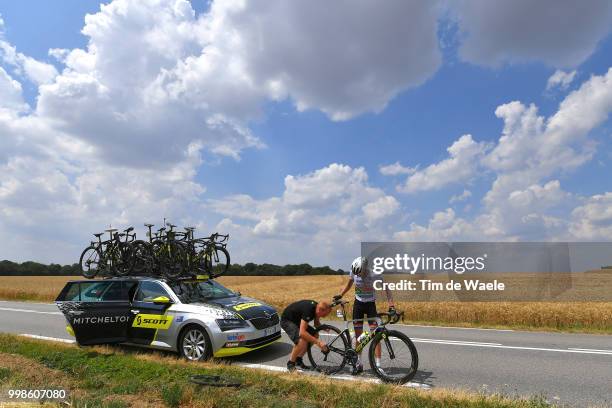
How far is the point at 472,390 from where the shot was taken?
6320 millimetres

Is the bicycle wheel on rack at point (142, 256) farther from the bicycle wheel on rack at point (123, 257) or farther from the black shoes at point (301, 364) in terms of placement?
the black shoes at point (301, 364)

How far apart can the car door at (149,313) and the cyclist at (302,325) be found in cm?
253

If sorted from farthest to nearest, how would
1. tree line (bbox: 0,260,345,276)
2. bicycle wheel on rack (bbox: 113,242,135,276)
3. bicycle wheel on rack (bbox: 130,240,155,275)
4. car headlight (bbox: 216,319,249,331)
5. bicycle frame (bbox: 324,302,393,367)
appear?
tree line (bbox: 0,260,345,276) → bicycle wheel on rack (bbox: 113,242,135,276) → bicycle wheel on rack (bbox: 130,240,155,275) → car headlight (bbox: 216,319,249,331) → bicycle frame (bbox: 324,302,393,367)

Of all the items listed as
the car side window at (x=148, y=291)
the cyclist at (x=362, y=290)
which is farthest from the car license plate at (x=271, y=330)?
the car side window at (x=148, y=291)

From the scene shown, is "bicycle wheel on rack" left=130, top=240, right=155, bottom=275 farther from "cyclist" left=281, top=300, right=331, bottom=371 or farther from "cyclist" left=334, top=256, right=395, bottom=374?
"cyclist" left=334, top=256, right=395, bottom=374

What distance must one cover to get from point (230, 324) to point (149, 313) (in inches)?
77.1

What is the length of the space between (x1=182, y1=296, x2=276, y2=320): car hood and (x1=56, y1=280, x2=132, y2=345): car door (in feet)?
5.91

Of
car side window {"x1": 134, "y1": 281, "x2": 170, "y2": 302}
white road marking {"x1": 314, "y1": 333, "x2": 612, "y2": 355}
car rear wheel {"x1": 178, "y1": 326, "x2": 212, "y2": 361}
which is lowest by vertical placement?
white road marking {"x1": 314, "y1": 333, "x2": 612, "y2": 355}

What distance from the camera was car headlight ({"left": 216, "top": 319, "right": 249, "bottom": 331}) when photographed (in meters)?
7.81

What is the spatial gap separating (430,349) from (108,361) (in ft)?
21.6

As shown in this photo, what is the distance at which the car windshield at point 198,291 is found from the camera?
8.64 m

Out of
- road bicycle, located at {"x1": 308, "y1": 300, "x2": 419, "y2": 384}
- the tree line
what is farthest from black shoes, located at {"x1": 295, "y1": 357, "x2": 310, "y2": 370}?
the tree line

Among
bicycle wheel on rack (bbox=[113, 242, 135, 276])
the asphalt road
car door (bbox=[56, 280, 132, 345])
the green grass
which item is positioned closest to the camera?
the green grass

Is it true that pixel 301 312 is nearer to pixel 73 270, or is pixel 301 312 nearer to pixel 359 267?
pixel 359 267
